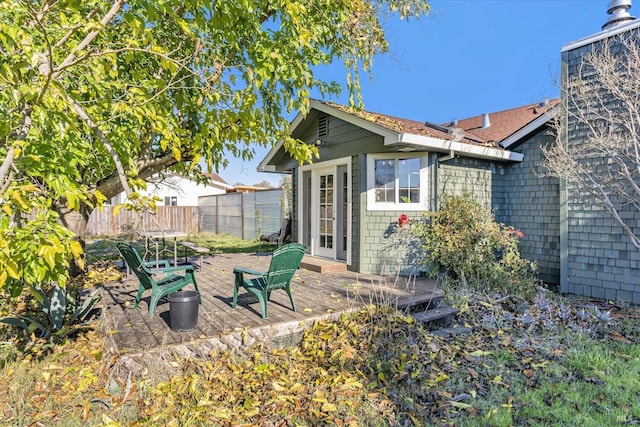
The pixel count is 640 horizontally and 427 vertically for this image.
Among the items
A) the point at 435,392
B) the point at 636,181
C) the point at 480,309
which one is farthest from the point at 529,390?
the point at 636,181

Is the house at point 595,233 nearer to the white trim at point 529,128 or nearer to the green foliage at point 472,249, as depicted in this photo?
the white trim at point 529,128

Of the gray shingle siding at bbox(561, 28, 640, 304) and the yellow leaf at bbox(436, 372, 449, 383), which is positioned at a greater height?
the gray shingle siding at bbox(561, 28, 640, 304)

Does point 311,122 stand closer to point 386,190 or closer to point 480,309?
point 386,190

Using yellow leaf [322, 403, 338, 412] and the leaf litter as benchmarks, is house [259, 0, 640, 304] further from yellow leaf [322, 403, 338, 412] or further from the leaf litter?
yellow leaf [322, 403, 338, 412]

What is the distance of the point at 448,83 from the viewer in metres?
15.7

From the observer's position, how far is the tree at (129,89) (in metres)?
2.03

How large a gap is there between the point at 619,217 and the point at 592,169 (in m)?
0.93

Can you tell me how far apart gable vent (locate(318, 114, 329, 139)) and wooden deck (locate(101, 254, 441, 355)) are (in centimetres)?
328

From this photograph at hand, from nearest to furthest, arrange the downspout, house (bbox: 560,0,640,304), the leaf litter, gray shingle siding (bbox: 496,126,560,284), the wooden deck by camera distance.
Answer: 1. the leaf litter
2. the wooden deck
3. house (bbox: 560,0,640,304)
4. the downspout
5. gray shingle siding (bbox: 496,126,560,284)

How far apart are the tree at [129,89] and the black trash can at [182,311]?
4.41ft

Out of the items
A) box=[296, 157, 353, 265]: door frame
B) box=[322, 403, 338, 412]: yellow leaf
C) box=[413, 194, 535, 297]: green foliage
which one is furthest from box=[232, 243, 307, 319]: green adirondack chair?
box=[413, 194, 535, 297]: green foliage

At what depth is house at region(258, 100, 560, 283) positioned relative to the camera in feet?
21.9

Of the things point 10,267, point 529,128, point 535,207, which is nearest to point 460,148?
point 529,128

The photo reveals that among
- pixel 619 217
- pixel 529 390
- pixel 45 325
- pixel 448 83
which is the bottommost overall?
pixel 529 390
